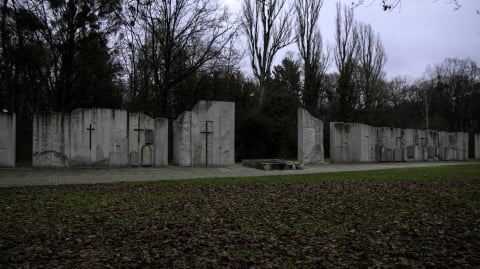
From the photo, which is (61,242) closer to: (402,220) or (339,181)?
(402,220)

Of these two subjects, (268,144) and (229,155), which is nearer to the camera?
(229,155)

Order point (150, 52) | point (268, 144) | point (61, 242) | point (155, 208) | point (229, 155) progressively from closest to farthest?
point (61, 242)
point (155, 208)
point (229, 155)
point (150, 52)
point (268, 144)

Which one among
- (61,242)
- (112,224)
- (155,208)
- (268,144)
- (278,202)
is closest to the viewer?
(61,242)

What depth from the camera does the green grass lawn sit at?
458 cm

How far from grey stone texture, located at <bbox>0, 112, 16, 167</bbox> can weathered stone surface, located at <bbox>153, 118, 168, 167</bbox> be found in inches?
239

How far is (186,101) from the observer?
26000 millimetres

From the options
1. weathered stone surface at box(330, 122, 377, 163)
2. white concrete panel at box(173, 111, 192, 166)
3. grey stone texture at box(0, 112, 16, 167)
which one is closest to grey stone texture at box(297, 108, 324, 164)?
weathered stone surface at box(330, 122, 377, 163)

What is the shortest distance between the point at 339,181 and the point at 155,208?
7050 millimetres

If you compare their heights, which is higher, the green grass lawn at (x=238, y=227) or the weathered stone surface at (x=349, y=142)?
the weathered stone surface at (x=349, y=142)

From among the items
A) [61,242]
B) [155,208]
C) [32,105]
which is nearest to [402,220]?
[155,208]

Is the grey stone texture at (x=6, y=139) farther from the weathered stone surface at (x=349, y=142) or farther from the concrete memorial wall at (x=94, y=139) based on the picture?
the weathered stone surface at (x=349, y=142)

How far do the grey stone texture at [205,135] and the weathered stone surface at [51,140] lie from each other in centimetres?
511

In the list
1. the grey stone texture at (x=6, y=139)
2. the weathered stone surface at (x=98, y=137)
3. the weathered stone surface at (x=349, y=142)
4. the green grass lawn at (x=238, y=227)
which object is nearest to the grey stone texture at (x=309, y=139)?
the weathered stone surface at (x=349, y=142)

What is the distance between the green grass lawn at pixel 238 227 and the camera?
4.58 m
